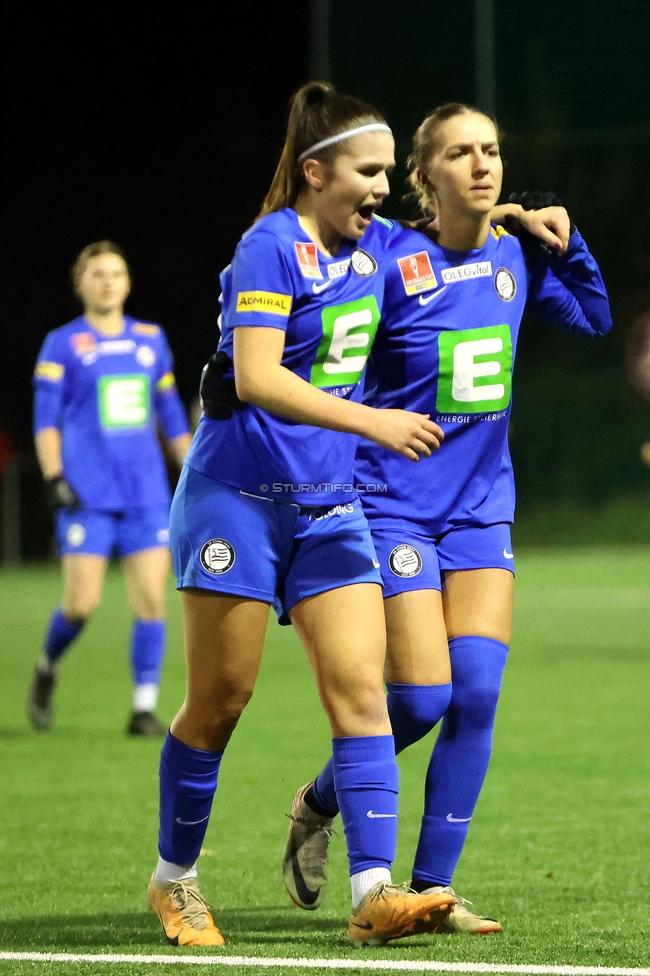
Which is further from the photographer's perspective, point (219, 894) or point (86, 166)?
point (86, 166)

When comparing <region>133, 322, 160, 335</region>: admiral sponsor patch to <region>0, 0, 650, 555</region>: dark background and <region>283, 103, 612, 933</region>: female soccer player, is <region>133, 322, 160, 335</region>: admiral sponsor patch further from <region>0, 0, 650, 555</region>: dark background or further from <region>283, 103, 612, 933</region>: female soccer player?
<region>0, 0, 650, 555</region>: dark background

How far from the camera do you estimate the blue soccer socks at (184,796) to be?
389 cm

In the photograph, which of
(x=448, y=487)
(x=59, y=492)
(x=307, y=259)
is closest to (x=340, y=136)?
(x=307, y=259)

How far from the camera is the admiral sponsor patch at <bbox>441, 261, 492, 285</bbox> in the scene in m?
4.12

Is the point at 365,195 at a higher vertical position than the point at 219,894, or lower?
higher

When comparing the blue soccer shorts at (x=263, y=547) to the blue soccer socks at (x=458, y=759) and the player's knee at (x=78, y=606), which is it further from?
the player's knee at (x=78, y=606)

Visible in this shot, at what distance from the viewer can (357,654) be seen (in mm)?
3689

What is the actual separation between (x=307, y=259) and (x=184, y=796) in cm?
128

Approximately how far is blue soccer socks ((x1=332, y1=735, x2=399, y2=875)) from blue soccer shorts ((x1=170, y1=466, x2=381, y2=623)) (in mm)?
360

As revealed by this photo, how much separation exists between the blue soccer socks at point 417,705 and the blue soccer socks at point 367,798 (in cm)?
25

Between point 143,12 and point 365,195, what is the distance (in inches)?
1090

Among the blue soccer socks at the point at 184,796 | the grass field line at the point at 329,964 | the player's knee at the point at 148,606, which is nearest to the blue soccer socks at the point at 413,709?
the blue soccer socks at the point at 184,796

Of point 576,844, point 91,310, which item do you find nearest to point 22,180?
point 91,310

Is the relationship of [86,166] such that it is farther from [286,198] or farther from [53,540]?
[286,198]
